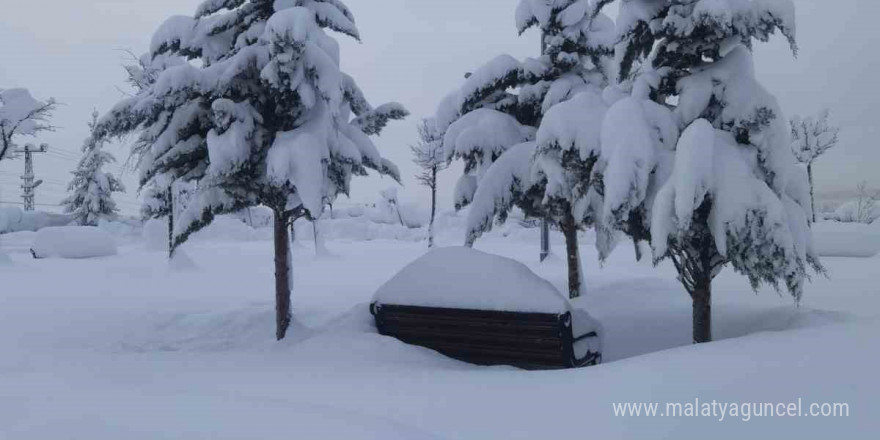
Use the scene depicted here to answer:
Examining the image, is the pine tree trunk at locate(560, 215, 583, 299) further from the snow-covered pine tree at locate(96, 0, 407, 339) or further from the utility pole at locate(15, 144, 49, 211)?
the utility pole at locate(15, 144, 49, 211)

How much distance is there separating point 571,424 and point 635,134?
342 cm

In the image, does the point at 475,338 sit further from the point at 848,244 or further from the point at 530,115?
the point at 848,244

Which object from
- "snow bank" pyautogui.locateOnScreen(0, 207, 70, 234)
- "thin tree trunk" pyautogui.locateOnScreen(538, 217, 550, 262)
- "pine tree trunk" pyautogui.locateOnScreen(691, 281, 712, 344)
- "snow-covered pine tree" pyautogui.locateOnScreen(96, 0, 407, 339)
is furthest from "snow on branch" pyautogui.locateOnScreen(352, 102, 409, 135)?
"snow bank" pyautogui.locateOnScreen(0, 207, 70, 234)

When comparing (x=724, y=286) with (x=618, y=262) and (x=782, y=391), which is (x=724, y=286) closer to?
(x=618, y=262)

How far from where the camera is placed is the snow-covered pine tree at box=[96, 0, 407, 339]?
7.33 meters

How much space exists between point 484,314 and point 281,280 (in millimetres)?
3622

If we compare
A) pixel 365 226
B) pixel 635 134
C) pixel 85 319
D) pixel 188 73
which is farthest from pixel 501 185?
pixel 365 226

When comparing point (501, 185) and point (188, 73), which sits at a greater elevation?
point (188, 73)

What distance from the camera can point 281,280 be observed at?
27.8 feet

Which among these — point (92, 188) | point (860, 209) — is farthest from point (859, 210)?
point (92, 188)

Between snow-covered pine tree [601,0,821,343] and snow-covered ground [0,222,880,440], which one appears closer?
snow-covered ground [0,222,880,440]

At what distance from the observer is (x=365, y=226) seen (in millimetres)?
48531

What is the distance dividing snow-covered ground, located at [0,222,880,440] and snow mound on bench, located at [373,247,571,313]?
2.12ft

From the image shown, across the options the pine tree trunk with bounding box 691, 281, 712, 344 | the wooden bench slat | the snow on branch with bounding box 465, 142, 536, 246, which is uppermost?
the snow on branch with bounding box 465, 142, 536, 246
